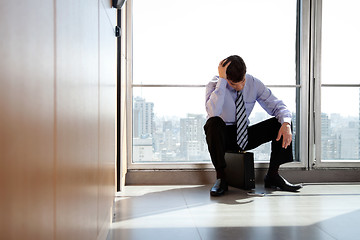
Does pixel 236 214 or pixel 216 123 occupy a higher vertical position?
pixel 216 123

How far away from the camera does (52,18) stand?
664 mm

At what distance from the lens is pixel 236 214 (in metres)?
2.17

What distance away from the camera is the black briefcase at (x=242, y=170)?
2.91m

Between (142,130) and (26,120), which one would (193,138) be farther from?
(26,120)

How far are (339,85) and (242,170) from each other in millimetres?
1291

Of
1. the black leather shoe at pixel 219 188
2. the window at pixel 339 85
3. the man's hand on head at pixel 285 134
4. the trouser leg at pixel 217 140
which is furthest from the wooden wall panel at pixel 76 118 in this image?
the window at pixel 339 85

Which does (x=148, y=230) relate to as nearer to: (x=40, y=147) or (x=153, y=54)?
(x=40, y=147)

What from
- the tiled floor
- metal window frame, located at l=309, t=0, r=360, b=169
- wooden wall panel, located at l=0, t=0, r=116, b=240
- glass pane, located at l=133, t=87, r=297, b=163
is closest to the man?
the tiled floor

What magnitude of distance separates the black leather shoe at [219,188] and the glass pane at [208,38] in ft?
3.25

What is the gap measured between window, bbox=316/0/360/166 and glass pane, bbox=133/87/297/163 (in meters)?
0.30

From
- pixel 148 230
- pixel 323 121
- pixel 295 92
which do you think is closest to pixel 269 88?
pixel 295 92

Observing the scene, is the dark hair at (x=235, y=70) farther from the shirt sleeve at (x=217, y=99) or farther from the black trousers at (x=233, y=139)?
the black trousers at (x=233, y=139)

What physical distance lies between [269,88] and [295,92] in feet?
0.78

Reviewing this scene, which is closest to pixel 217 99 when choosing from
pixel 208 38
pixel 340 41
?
pixel 208 38
